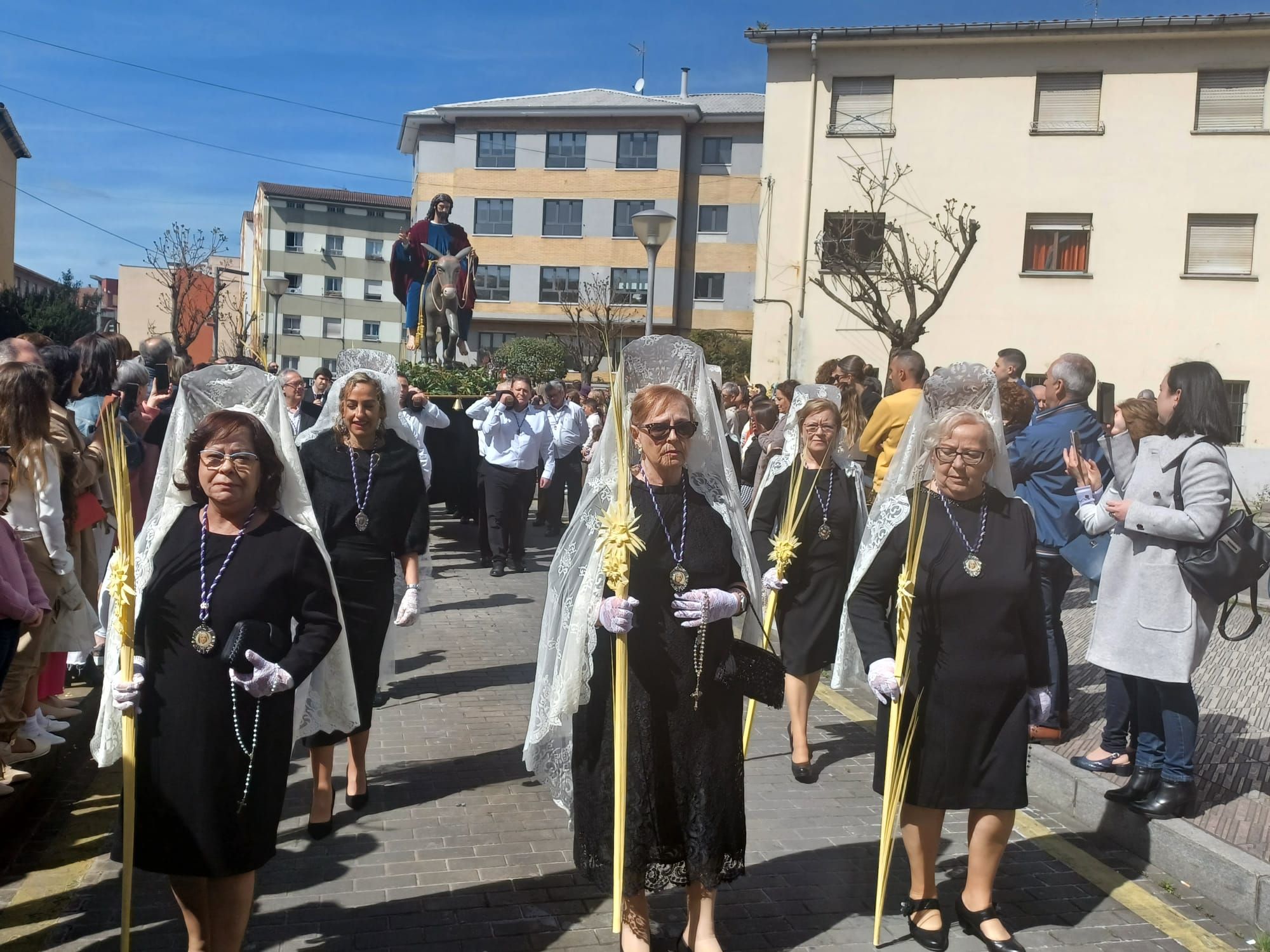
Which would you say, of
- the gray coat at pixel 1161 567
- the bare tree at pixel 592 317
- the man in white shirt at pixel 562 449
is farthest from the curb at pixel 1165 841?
the bare tree at pixel 592 317

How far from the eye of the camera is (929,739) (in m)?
4.16

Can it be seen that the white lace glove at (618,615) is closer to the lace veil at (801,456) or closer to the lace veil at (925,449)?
the lace veil at (925,449)

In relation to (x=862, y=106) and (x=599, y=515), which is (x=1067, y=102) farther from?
(x=599, y=515)

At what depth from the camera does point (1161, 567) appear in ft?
16.8

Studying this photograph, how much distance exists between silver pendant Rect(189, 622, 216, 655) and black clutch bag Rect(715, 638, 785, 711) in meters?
1.62

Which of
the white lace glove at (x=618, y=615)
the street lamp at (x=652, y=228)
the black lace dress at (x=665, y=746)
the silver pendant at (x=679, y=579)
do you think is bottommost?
the black lace dress at (x=665, y=746)

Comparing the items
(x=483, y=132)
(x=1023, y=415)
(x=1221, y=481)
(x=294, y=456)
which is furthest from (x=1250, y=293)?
(x=483, y=132)

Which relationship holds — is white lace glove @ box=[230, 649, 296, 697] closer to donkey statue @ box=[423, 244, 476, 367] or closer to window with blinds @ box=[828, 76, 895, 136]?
donkey statue @ box=[423, 244, 476, 367]

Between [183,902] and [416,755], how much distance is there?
2850mm

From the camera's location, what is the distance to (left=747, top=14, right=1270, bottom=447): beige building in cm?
2628

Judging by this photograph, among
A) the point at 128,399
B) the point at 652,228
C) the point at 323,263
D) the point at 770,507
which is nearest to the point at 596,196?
the point at 323,263

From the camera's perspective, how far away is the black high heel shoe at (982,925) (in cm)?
411

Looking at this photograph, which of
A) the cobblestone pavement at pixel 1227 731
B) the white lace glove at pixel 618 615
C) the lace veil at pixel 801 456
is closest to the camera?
the white lace glove at pixel 618 615

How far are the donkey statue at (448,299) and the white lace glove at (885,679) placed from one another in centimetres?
1167
